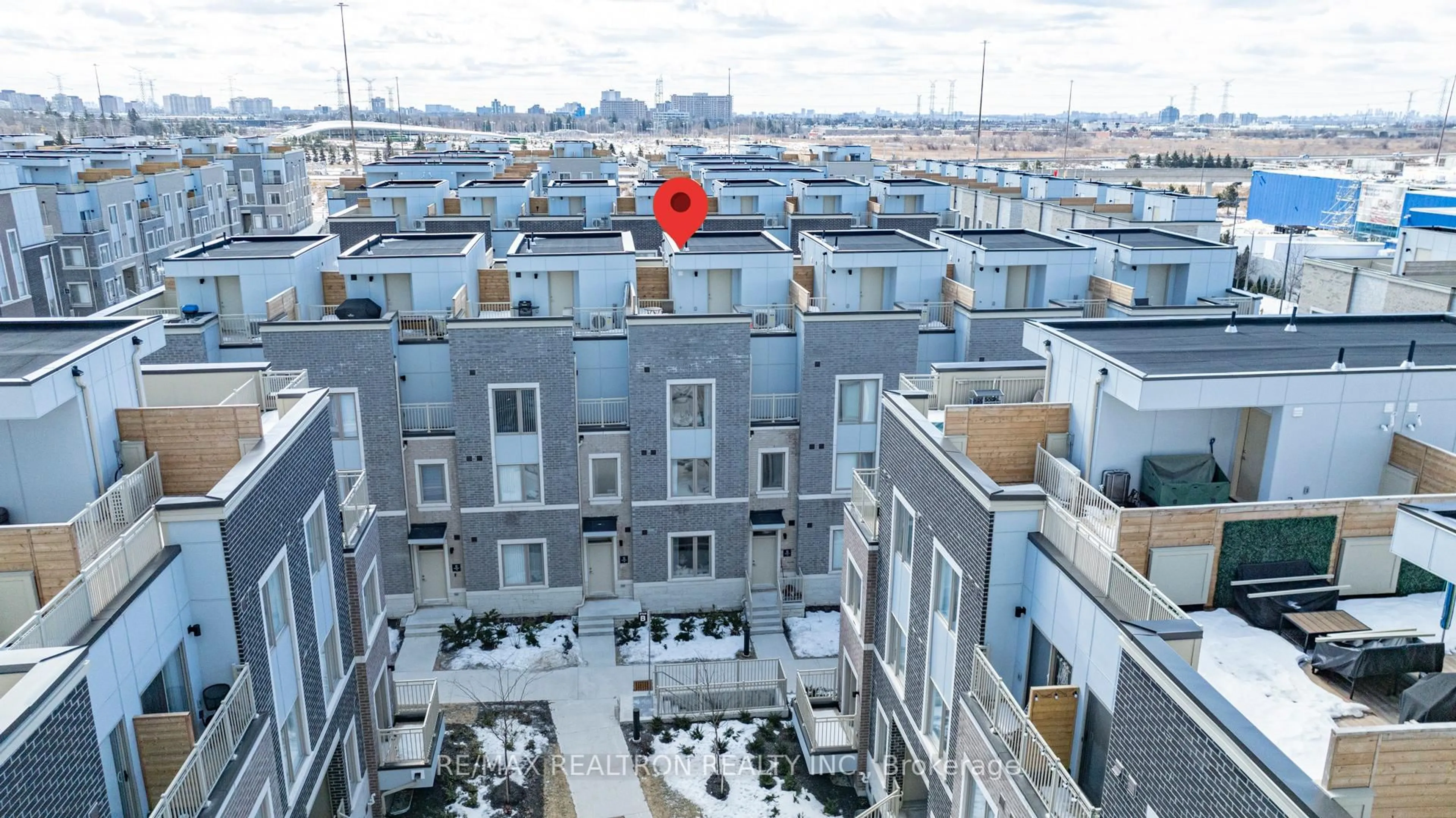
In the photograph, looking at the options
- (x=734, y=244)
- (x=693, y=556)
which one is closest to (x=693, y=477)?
Result: (x=693, y=556)

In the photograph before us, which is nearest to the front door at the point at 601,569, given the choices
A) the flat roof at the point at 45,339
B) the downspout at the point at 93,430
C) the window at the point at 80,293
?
the flat roof at the point at 45,339

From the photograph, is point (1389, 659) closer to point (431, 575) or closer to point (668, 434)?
point (668, 434)

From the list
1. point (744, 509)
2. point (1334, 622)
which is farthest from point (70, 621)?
point (744, 509)

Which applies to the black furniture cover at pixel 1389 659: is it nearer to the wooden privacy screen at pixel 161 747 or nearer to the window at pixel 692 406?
the wooden privacy screen at pixel 161 747

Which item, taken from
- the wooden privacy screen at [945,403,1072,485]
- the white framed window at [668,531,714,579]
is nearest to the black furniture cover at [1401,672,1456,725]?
the wooden privacy screen at [945,403,1072,485]

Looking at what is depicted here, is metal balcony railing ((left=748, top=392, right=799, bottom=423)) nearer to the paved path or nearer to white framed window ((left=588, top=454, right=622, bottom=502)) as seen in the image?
white framed window ((left=588, top=454, right=622, bottom=502))

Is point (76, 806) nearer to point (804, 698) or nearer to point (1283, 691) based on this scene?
point (1283, 691)
